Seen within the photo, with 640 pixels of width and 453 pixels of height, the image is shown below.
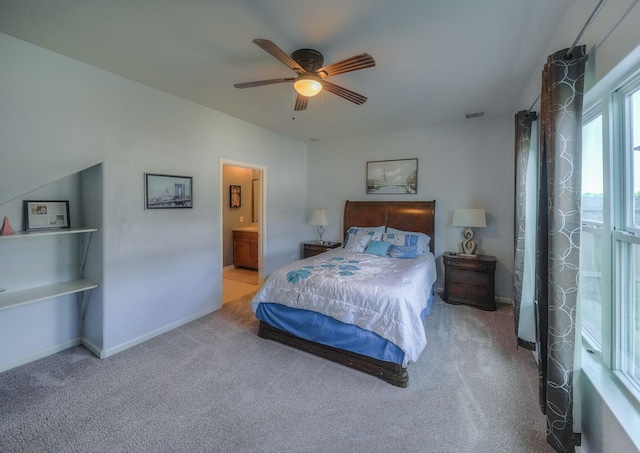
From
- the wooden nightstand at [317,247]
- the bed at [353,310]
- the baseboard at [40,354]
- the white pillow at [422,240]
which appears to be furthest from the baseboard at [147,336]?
the white pillow at [422,240]

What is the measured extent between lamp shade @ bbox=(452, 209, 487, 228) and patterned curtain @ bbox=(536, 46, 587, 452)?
2300mm

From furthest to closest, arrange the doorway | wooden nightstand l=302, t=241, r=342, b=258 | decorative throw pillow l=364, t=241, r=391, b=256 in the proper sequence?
the doorway
wooden nightstand l=302, t=241, r=342, b=258
decorative throw pillow l=364, t=241, r=391, b=256

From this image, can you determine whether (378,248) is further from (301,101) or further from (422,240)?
(301,101)

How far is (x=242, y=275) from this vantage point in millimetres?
5516

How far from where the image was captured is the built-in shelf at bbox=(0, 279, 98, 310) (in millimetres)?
2139

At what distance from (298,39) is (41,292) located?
3.03 m

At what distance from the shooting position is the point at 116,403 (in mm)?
1985

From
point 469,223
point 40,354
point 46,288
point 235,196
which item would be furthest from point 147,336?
point 469,223

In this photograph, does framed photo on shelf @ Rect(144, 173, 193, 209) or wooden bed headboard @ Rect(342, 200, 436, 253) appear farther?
wooden bed headboard @ Rect(342, 200, 436, 253)

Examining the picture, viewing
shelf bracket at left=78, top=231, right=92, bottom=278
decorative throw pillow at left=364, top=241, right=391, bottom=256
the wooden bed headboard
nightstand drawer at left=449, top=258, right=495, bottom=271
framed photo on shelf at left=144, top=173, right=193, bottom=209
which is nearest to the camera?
shelf bracket at left=78, top=231, right=92, bottom=278

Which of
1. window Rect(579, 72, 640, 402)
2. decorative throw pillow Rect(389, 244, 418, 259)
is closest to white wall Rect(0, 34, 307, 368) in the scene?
decorative throw pillow Rect(389, 244, 418, 259)

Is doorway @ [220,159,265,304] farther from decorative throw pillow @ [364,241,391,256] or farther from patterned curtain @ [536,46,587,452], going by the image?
patterned curtain @ [536,46,587,452]

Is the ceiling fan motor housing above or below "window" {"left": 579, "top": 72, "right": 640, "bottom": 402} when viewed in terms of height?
above

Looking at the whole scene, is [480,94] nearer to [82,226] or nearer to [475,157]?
[475,157]
